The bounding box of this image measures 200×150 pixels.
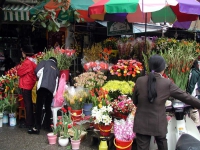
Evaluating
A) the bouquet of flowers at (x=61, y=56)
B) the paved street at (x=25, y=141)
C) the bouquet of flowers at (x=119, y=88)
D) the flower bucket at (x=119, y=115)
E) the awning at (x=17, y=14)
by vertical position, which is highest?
the awning at (x=17, y=14)

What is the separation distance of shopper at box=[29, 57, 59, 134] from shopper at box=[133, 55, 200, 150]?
8.60 feet

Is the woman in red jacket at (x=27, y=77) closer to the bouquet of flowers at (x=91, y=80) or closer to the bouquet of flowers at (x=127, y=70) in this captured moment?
the bouquet of flowers at (x=91, y=80)

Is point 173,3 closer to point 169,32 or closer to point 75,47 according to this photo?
point 75,47

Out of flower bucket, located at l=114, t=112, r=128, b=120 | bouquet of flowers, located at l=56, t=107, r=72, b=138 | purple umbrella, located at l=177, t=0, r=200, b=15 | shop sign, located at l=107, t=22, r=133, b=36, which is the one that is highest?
purple umbrella, located at l=177, t=0, r=200, b=15

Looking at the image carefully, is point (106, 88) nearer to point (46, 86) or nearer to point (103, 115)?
point (103, 115)

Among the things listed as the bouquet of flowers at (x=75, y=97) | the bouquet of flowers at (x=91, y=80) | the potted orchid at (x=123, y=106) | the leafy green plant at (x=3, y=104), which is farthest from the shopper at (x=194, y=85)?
the leafy green plant at (x=3, y=104)

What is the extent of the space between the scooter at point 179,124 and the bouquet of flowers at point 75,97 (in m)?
1.96

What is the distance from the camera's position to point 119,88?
5.60 m

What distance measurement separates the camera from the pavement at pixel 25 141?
217 inches

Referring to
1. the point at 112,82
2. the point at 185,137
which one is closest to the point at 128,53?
the point at 112,82

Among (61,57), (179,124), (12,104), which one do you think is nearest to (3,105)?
(12,104)

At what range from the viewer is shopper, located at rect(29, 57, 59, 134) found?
233 inches

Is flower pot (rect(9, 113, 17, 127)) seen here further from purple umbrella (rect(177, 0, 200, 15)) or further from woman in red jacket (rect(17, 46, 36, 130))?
purple umbrella (rect(177, 0, 200, 15))

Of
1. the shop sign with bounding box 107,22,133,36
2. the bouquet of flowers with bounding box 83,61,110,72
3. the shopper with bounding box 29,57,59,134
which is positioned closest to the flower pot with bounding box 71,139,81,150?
the shopper with bounding box 29,57,59,134
